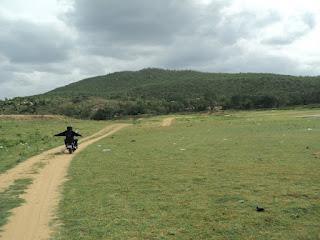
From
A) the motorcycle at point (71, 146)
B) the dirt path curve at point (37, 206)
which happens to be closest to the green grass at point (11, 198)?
the dirt path curve at point (37, 206)

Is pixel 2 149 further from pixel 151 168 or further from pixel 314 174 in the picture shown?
pixel 314 174

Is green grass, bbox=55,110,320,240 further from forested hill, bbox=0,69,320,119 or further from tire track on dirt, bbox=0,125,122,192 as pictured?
forested hill, bbox=0,69,320,119

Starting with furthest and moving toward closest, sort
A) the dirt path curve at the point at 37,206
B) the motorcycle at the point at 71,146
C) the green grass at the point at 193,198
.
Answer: the motorcycle at the point at 71,146
the green grass at the point at 193,198
the dirt path curve at the point at 37,206

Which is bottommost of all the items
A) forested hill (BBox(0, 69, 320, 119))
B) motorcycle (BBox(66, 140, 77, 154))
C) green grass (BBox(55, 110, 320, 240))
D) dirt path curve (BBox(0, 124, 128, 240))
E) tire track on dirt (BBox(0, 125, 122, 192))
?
green grass (BBox(55, 110, 320, 240))

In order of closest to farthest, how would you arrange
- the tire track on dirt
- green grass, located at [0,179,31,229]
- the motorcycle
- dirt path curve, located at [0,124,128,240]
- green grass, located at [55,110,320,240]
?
dirt path curve, located at [0,124,128,240] < green grass, located at [55,110,320,240] < green grass, located at [0,179,31,229] < the tire track on dirt < the motorcycle

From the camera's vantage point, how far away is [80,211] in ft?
40.4

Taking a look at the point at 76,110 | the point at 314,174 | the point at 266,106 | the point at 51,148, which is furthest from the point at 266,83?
the point at 314,174

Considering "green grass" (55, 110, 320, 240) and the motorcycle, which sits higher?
the motorcycle

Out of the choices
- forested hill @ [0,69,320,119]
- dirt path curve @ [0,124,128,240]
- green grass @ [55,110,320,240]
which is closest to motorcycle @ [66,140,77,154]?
green grass @ [55,110,320,240]

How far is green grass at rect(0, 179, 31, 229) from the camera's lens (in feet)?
39.8

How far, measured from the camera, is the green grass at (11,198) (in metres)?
12.1

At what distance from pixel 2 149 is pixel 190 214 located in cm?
2216

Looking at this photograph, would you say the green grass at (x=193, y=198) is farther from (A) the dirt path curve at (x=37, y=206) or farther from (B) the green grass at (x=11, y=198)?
(B) the green grass at (x=11, y=198)

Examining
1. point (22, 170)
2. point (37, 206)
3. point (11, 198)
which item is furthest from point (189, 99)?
point (37, 206)
